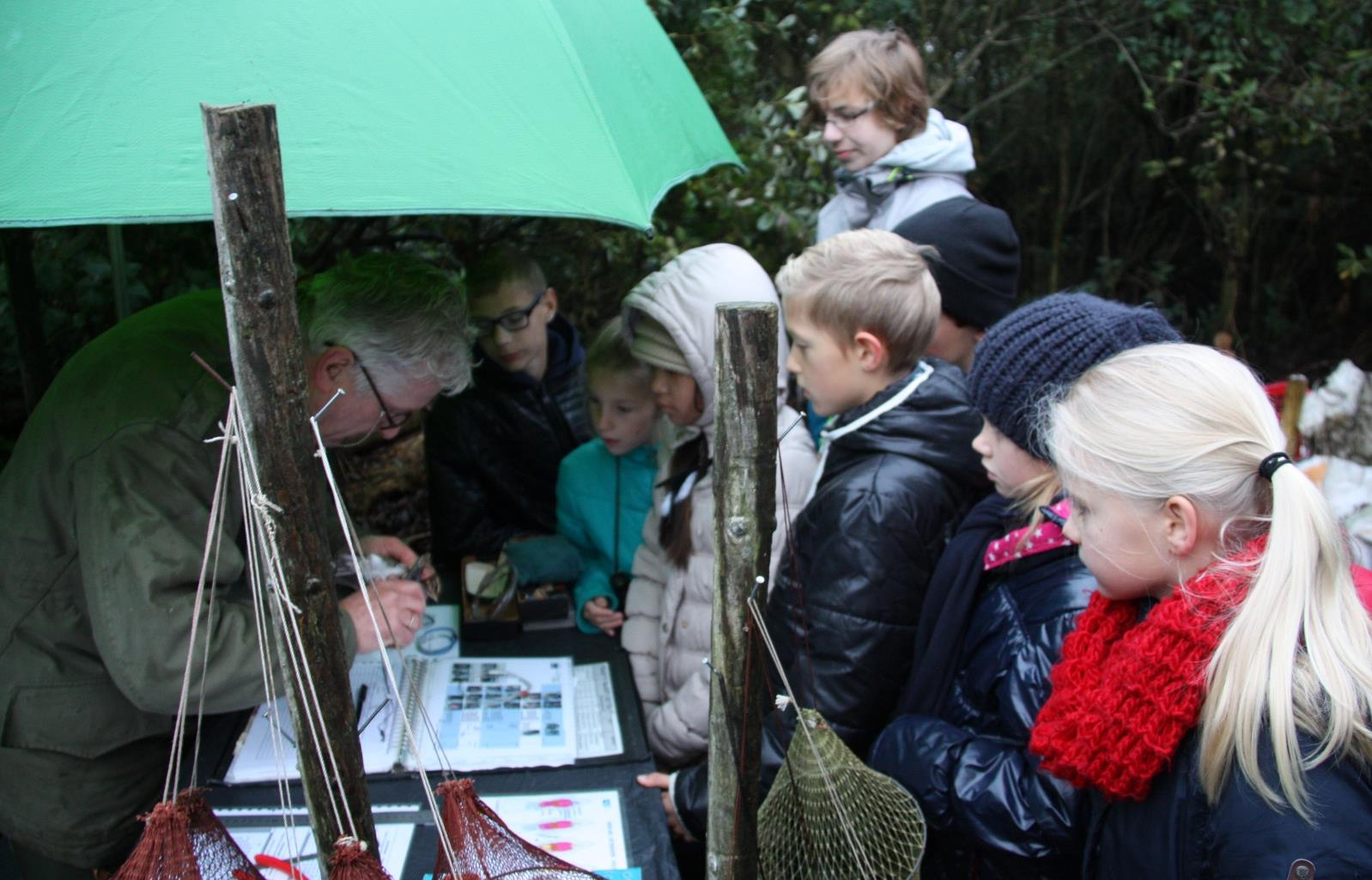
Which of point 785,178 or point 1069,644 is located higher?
point 785,178

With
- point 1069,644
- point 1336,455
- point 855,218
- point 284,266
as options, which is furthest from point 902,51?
point 284,266

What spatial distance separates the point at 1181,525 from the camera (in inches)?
58.1

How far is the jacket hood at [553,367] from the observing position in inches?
136

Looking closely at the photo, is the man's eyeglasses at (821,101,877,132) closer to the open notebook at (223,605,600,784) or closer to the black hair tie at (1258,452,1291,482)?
the open notebook at (223,605,600,784)

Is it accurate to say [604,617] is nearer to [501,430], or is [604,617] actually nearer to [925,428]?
[501,430]

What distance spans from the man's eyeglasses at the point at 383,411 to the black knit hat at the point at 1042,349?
3.85 ft

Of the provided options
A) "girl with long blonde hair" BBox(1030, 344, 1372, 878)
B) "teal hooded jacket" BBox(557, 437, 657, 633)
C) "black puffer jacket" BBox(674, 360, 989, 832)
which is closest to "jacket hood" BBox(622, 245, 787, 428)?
"black puffer jacket" BBox(674, 360, 989, 832)

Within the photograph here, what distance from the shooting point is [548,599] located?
2.87 m

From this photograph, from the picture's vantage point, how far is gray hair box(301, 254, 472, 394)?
2.17 metres

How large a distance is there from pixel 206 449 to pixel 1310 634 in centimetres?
169

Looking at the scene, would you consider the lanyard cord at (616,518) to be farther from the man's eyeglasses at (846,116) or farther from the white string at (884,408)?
the man's eyeglasses at (846,116)

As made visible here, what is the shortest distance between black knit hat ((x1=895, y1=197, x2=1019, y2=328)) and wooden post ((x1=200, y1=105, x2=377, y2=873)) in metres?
1.91

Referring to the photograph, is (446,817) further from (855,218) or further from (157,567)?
(855,218)

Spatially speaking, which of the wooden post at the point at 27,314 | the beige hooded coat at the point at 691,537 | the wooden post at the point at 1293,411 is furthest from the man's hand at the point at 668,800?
the wooden post at the point at 1293,411
